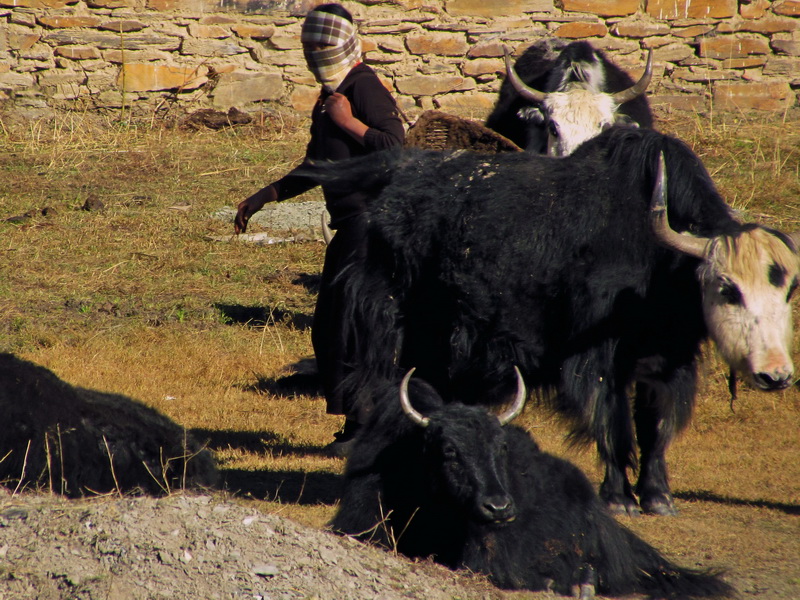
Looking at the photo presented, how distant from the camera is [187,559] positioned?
3.43 m

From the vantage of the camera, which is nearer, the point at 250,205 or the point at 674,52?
the point at 250,205

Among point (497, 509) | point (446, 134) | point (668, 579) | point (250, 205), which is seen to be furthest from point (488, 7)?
point (497, 509)

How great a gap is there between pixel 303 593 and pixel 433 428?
104 centimetres

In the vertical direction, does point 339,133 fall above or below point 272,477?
above

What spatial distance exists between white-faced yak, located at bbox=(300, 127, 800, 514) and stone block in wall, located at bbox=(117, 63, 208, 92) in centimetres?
740

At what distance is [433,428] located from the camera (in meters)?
4.16

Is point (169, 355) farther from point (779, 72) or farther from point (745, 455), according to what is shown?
point (779, 72)

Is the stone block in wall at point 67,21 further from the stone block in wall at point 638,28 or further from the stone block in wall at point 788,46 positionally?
the stone block in wall at point 788,46

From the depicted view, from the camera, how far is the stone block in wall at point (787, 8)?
39.1 ft

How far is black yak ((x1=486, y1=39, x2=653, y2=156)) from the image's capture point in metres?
6.75

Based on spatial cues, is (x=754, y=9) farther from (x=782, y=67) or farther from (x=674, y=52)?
(x=674, y=52)

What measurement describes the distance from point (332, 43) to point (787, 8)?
28.0ft

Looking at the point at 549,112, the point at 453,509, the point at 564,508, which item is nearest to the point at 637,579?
the point at 564,508

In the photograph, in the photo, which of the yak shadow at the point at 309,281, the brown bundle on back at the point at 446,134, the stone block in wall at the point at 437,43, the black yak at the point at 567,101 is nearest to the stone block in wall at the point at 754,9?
the stone block in wall at the point at 437,43
